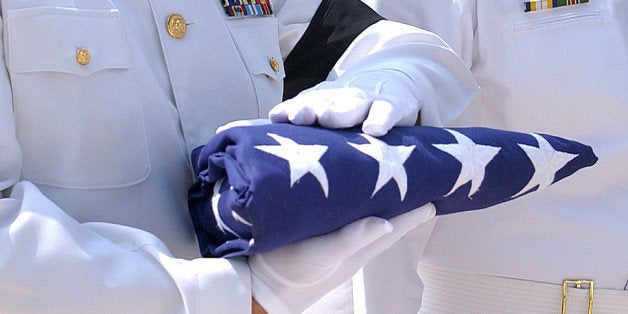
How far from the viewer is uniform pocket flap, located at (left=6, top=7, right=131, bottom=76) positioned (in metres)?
1.06

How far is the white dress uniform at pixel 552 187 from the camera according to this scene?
5.57ft

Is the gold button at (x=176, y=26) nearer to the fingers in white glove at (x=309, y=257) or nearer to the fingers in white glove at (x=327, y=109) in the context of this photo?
the fingers in white glove at (x=327, y=109)

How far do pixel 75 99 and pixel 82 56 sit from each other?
46 mm

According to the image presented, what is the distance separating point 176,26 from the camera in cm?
126

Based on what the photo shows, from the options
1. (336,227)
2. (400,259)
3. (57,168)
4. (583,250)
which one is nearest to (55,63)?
(57,168)

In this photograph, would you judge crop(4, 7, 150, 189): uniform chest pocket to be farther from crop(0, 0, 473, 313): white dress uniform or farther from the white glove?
the white glove

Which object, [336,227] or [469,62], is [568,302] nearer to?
[469,62]

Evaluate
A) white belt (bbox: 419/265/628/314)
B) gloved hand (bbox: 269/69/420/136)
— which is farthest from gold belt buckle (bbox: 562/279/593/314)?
gloved hand (bbox: 269/69/420/136)

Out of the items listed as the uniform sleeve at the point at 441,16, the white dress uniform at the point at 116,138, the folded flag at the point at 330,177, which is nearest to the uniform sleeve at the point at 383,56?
the white dress uniform at the point at 116,138

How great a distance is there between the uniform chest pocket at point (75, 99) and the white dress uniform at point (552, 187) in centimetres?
70

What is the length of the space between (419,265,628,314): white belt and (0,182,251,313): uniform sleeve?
776mm

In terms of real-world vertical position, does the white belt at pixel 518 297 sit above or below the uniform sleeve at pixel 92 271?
below

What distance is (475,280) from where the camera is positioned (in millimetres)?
1724

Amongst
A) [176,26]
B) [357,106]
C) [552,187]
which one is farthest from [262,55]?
[552,187]
